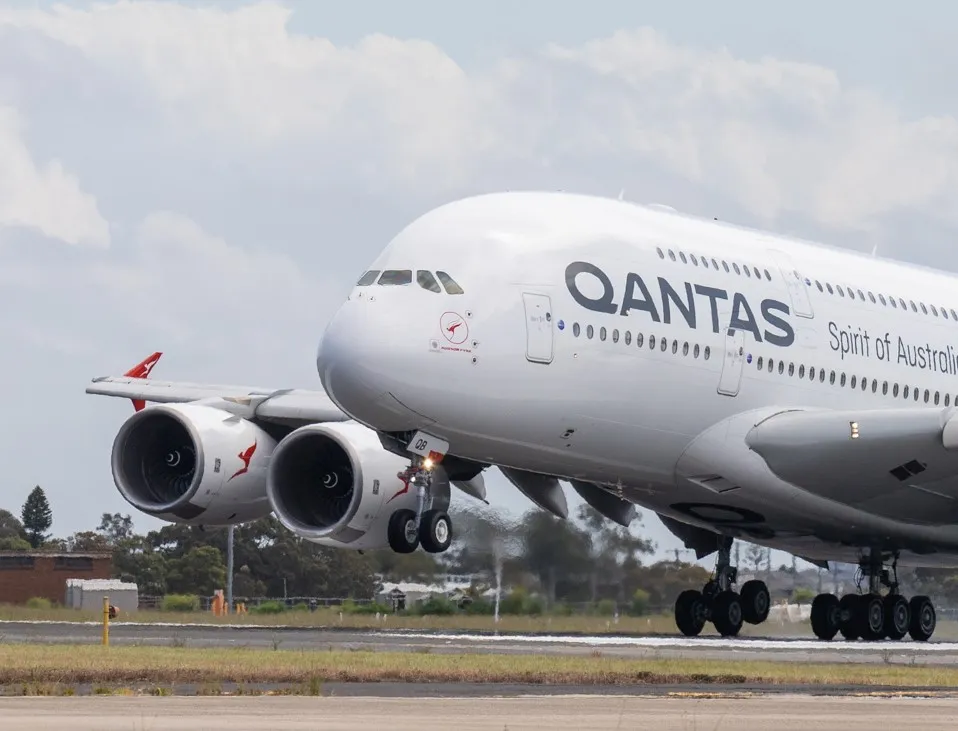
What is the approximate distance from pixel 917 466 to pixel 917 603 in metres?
4.10

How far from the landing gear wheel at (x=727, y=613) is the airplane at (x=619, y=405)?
28mm

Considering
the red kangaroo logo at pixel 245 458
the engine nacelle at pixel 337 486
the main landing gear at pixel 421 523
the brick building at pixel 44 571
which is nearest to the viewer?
the main landing gear at pixel 421 523

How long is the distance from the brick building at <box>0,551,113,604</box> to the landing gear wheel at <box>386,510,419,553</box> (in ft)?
64.4

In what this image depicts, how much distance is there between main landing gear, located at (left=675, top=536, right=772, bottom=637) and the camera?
28812 millimetres

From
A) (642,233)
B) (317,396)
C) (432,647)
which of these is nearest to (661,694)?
(432,647)

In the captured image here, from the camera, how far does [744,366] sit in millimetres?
25625

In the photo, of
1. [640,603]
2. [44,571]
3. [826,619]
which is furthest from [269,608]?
[826,619]

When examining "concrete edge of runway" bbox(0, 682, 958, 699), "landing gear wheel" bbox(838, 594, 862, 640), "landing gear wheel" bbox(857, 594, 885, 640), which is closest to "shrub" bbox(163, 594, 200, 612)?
"landing gear wheel" bbox(838, 594, 862, 640)

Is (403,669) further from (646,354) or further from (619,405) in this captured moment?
(646,354)

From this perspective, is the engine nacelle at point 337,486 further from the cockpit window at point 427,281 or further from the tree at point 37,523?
the tree at point 37,523

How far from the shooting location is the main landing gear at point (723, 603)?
28812mm

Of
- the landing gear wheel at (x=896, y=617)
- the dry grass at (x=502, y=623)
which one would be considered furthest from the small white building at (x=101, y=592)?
the landing gear wheel at (x=896, y=617)

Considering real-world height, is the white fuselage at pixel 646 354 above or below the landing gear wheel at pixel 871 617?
above

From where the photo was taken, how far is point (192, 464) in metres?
28.8
